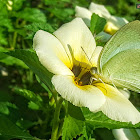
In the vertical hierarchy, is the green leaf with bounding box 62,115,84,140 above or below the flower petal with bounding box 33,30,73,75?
below

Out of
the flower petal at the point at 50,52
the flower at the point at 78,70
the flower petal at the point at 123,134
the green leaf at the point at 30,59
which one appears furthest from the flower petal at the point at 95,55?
the flower petal at the point at 123,134

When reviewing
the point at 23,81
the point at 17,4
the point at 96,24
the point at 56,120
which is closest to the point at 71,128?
the point at 56,120

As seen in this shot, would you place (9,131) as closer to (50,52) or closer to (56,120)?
(56,120)

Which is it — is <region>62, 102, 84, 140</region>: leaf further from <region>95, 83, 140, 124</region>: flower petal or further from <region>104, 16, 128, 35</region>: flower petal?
<region>104, 16, 128, 35</region>: flower petal

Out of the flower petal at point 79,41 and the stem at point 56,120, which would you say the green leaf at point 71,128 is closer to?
the stem at point 56,120

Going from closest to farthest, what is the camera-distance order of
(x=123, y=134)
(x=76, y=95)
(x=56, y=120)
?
(x=76, y=95)
(x=56, y=120)
(x=123, y=134)

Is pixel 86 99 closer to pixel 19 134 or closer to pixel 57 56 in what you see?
pixel 57 56

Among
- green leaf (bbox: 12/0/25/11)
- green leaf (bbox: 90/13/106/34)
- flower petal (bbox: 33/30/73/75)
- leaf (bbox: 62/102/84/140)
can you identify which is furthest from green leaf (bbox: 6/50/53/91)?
green leaf (bbox: 12/0/25/11)
